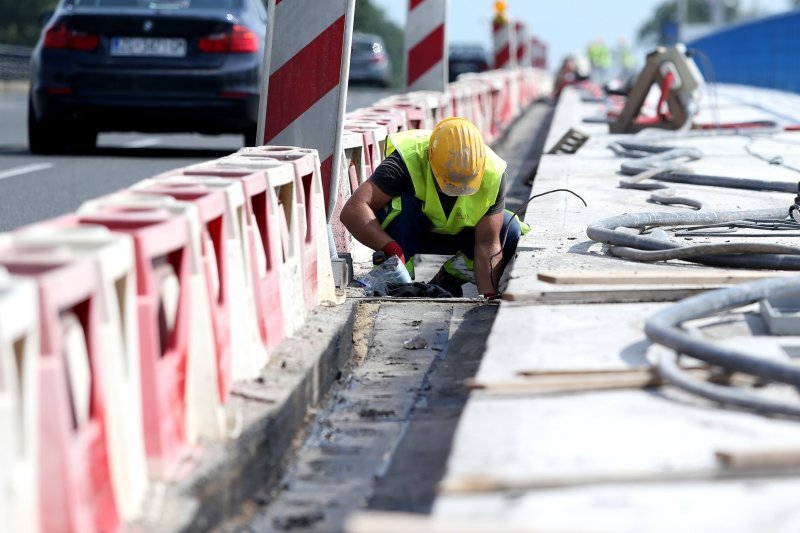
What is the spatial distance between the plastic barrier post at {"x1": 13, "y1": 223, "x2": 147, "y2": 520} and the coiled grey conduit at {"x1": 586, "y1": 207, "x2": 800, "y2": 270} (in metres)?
3.37

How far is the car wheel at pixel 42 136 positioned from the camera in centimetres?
1325

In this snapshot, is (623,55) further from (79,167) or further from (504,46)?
(79,167)

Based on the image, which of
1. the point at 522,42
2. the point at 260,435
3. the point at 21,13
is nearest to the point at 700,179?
the point at 260,435

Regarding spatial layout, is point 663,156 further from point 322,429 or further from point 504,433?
point 504,433

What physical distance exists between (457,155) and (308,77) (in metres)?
0.78

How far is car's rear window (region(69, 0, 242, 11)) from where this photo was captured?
508 inches

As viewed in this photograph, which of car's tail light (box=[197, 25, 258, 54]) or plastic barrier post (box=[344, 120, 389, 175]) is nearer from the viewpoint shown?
plastic barrier post (box=[344, 120, 389, 175])

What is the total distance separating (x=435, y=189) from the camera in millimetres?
7496

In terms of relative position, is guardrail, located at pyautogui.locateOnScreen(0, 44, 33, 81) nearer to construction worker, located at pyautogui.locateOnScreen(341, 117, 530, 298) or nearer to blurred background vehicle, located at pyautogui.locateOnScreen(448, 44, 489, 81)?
blurred background vehicle, located at pyautogui.locateOnScreen(448, 44, 489, 81)

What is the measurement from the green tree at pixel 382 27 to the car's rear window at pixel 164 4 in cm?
11235

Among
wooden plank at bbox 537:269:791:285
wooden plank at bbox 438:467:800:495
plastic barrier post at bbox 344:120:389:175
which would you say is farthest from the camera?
plastic barrier post at bbox 344:120:389:175

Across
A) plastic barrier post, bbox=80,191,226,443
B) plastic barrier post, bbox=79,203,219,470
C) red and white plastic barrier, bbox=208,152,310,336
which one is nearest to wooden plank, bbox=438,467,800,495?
plastic barrier post, bbox=79,203,219,470

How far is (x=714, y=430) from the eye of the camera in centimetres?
386

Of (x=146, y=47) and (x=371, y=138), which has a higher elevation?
(x=146, y=47)
